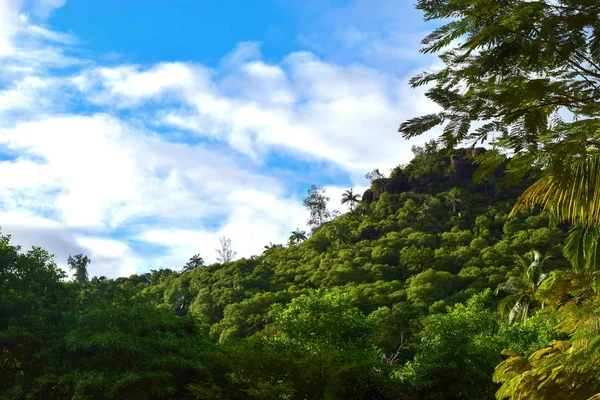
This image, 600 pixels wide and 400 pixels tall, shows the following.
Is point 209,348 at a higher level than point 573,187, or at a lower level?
lower

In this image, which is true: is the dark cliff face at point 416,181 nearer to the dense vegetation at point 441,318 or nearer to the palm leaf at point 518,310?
the dense vegetation at point 441,318

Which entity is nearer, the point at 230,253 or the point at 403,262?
the point at 403,262

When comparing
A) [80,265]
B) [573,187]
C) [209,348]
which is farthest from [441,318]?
[80,265]

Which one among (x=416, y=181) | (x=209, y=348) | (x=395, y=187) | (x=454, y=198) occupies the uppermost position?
(x=416, y=181)

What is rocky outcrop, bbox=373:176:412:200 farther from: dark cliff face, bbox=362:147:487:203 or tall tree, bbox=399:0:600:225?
tall tree, bbox=399:0:600:225

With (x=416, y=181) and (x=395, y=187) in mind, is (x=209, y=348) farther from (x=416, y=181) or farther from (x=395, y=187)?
(x=416, y=181)

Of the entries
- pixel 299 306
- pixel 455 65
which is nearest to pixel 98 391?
pixel 299 306

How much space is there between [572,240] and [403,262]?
51690 mm

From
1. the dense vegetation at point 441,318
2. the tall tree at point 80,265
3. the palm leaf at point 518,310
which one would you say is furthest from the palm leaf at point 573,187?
the tall tree at point 80,265

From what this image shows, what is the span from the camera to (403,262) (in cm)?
6138

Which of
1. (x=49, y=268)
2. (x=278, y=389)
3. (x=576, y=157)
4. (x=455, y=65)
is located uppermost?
(x=49, y=268)

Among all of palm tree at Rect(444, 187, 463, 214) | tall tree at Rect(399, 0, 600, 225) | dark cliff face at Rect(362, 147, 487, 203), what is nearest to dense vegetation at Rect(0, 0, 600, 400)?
tall tree at Rect(399, 0, 600, 225)

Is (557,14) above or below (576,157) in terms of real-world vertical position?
above

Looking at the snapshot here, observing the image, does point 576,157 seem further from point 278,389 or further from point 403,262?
point 403,262
